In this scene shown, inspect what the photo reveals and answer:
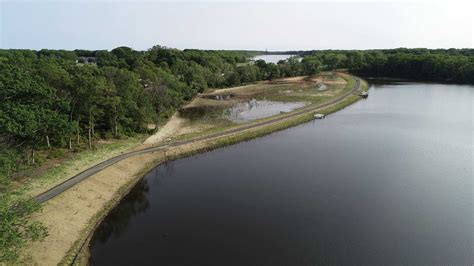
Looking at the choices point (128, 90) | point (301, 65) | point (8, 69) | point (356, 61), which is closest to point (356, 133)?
point (128, 90)

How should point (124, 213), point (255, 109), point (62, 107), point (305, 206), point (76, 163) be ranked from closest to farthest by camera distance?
point (305, 206) < point (124, 213) < point (62, 107) < point (76, 163) < point (255, 109)

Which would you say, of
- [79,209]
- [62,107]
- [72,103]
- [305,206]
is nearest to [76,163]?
[62,107]

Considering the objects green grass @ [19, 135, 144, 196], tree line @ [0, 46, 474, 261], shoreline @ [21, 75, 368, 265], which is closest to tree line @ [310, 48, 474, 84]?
tree line @ [0, 46, 474, 261]

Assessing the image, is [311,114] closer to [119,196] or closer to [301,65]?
[119,196]

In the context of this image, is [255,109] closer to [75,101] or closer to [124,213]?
[75,101]

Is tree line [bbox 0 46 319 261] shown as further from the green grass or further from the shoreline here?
the shoreline

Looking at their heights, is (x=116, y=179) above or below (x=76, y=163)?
below

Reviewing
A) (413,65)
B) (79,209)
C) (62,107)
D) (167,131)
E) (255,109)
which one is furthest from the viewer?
(413,65)

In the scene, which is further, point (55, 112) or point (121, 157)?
point (121, 157)
